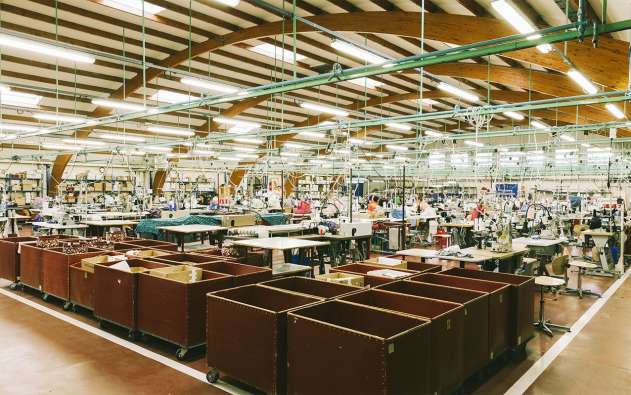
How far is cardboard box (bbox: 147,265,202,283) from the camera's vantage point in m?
4.36

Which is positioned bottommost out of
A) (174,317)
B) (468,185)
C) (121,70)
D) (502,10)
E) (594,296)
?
(594,296)

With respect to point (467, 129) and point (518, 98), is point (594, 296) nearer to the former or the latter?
point (518, 98)

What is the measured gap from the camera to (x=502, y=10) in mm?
4629

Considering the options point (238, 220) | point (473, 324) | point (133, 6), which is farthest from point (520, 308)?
point (238, 220)

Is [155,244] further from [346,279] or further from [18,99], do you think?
[18,99]

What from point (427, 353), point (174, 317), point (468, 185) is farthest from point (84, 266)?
point (468, 185)

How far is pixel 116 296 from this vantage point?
4352mm

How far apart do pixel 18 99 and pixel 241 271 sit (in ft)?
37.6

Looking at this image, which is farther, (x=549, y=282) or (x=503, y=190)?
(x=503, y=190)

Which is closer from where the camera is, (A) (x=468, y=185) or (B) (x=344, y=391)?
(B) (x=344, y=391)

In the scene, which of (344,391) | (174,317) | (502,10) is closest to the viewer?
(344,391)

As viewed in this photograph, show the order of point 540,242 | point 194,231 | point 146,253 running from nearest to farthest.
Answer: point 146,253
point 540,242
point 194,231

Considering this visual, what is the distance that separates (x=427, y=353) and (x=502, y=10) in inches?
152

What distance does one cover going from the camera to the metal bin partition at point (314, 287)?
12.2 ft
